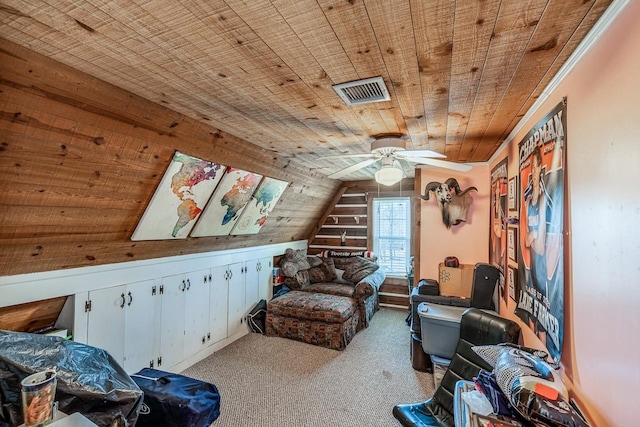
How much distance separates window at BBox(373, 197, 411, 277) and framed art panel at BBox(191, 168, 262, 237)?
9.43 feet

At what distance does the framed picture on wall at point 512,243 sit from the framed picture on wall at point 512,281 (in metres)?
0.09

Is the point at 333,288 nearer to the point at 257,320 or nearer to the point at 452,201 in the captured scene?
the point at 257,320

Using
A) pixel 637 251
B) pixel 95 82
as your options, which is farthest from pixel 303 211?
pixel 637 251

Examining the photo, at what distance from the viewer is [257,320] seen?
14.3 ft

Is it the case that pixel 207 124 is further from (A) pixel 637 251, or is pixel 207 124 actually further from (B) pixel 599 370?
(B) pixel 599 370

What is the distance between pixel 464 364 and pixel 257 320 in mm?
2949

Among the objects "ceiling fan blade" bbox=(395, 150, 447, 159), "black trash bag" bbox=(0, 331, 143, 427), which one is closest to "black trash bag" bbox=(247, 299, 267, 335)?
"black trash bag" bbox=(0, 331, 143, 427)

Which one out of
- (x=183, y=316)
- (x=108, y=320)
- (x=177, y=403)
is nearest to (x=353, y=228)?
(x=183, y=316)

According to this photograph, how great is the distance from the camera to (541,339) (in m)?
1.70

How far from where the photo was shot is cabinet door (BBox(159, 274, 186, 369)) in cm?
308

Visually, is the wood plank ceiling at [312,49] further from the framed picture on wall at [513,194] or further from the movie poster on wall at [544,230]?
the framed picture on wall at [513,194]

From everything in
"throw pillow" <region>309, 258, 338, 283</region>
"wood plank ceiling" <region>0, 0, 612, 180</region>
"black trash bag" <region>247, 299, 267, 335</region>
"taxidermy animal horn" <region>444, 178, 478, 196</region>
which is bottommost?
"black trash bag" <region>247, 299, 267, 335</region>

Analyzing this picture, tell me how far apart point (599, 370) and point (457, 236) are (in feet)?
8.70

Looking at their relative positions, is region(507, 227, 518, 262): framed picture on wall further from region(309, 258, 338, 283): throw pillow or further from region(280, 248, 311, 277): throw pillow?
region(280, 248, 311, 277): throw pillow
